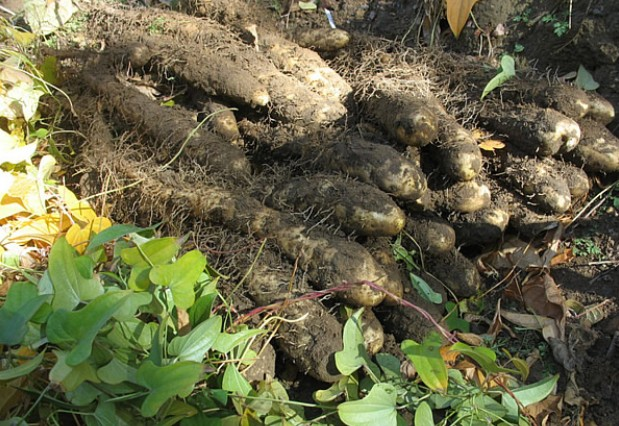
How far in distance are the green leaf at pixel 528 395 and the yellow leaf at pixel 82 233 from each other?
1034mm

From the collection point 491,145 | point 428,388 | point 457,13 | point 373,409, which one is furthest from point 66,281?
point 457,13

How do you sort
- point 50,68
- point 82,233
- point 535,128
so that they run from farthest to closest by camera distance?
point 50,68 → point 535,128 → point 82,233

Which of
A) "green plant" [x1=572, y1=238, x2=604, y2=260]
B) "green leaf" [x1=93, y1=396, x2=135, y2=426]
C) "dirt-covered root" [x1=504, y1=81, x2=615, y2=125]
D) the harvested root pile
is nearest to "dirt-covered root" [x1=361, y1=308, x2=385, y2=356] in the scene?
the harvested root pile

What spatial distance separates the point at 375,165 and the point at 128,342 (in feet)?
2.47

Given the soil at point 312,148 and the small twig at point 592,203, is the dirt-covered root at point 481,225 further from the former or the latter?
the small twig at point 592,203

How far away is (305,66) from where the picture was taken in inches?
70.9

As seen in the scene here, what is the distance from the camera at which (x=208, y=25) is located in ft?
6.14

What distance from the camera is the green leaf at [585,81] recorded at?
175cm

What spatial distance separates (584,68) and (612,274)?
0.73 metres

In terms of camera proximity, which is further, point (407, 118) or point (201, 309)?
point (407, 118)

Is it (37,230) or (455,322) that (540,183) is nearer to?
(455,322)

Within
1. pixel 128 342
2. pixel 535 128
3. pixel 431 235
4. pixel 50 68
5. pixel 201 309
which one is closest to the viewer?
pixel 128 342

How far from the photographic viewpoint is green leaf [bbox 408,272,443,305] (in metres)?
1.38

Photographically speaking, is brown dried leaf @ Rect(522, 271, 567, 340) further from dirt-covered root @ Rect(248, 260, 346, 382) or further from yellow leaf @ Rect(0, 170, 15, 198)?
yellow leaf @ Rect(0, 170, 15, 198)
